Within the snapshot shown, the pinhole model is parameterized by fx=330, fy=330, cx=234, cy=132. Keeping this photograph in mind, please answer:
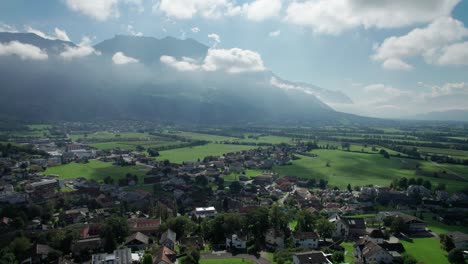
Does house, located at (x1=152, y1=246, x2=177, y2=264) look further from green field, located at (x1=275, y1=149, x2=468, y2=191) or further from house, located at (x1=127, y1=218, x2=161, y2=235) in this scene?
green field, located at (x1=275, y1=149, x2=468, y2=191)

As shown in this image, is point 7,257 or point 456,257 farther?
point 456,257

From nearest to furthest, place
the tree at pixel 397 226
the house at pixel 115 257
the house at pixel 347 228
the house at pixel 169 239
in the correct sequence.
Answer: the house at pixel 115 257
the house at pixel 169 239
the house at pixel 347 228
the tree at pixel 397 226

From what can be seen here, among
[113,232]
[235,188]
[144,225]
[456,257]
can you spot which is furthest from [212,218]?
[456,257]

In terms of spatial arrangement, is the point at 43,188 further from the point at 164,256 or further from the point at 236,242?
the point at 236,242

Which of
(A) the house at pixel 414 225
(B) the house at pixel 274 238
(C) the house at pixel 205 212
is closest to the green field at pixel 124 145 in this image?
(C) the house at pixel 205 212

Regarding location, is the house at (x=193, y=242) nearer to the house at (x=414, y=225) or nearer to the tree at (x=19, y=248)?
the tree at (x=19, y=248)

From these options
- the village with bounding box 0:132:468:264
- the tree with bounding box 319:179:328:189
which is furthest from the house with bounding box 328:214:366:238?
the tree with bounding box 319:179:328:189
